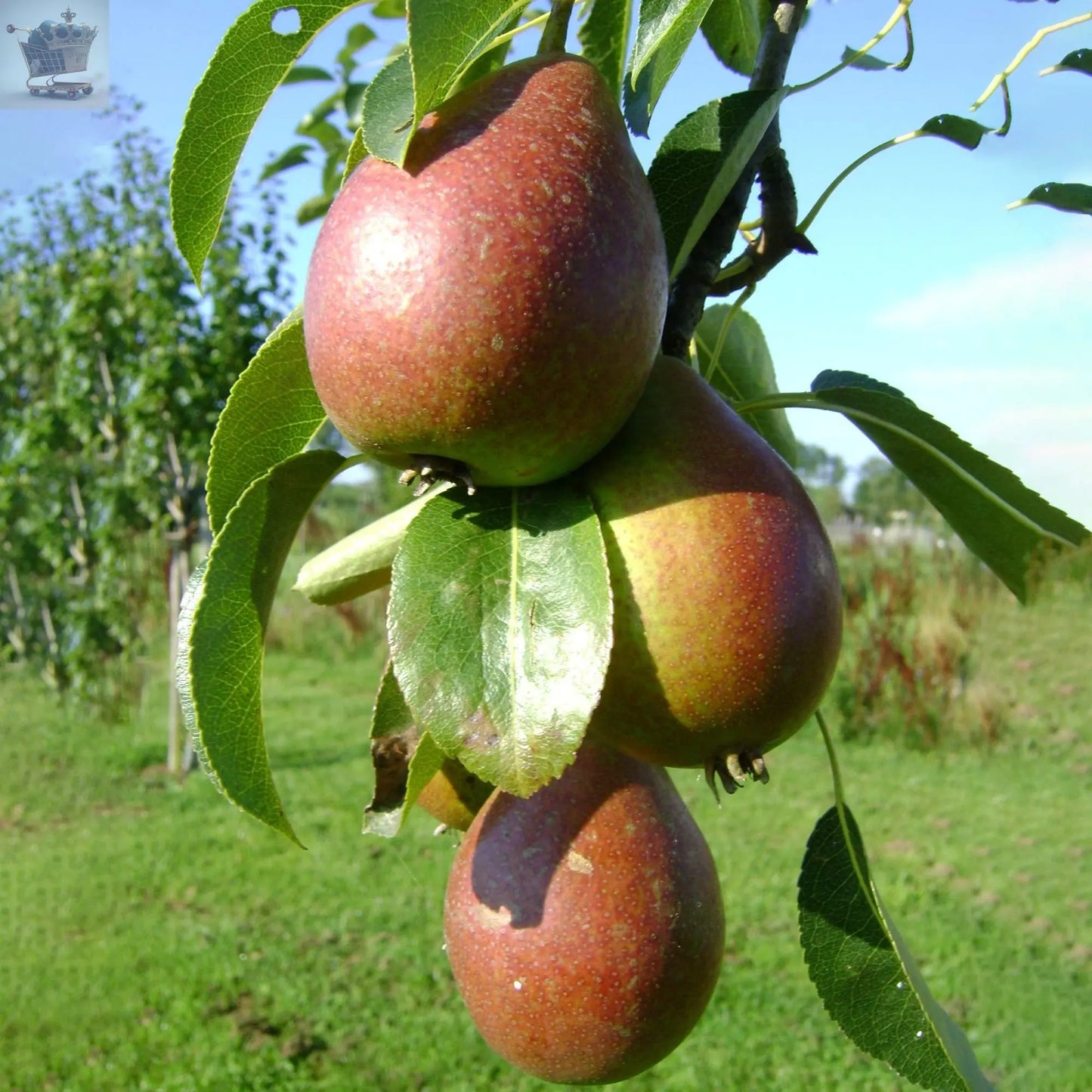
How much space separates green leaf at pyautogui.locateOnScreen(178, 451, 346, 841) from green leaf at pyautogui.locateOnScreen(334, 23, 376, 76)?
2.31 meters

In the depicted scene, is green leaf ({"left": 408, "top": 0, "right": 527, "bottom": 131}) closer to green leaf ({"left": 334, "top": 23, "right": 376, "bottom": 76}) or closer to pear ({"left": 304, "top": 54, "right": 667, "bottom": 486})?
pear ({"left": 304, "top": 54, "right": 667, "bottom": 486})

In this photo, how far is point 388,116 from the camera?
1.95ft

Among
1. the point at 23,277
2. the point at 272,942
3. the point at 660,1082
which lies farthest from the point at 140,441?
the point at 660,1082

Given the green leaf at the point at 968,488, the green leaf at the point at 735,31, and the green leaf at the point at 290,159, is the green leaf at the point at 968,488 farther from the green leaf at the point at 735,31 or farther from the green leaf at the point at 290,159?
the green leaf at the point at 290,159

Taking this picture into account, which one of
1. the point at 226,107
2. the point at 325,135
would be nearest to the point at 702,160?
the point at 226,107

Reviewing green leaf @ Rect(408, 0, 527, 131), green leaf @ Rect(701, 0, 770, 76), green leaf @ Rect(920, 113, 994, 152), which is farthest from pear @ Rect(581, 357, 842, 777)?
green leaf @ Rect(701, 0, 770, 76)

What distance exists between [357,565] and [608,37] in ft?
1.37

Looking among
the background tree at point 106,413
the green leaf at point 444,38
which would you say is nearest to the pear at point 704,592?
the green leaf at point 444,38

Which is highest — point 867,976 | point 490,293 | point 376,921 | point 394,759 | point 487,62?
point 487,62

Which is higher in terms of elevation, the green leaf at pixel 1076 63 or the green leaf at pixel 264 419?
the green leaf at pixel 1076 63

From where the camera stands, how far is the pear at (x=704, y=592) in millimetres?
644

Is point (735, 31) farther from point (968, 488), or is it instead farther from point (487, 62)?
point (968, 488)

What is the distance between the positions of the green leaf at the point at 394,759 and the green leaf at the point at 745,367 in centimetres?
36

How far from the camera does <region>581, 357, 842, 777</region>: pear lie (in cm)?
64
